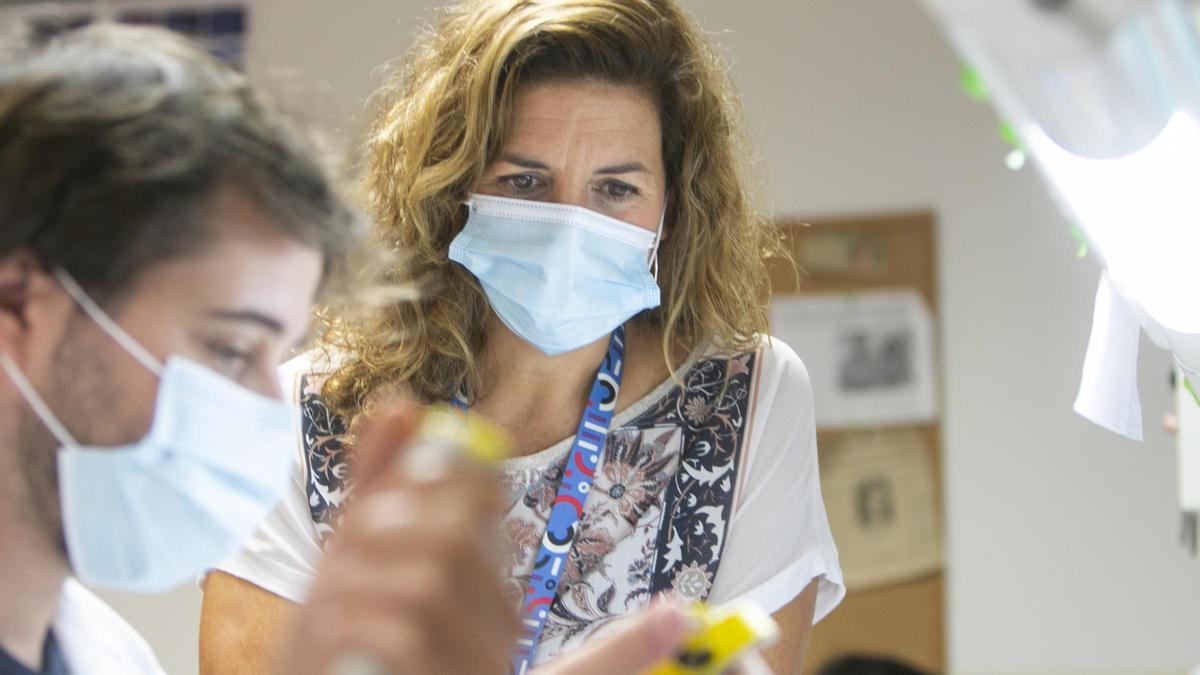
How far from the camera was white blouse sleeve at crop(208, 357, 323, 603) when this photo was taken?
5.27ft

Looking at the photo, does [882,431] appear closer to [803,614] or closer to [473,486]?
[803,614]

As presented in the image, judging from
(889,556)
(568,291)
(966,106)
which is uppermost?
(966,106)

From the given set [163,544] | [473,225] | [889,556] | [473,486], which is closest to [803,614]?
[473,225]

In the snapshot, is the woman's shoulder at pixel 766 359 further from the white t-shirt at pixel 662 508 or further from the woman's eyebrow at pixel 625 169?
the woman's eyebrow at pixel 625 169

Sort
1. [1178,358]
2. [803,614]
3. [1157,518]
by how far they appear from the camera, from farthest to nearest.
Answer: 1. [1157,518]
2. [803,614]
3. [1178,358]

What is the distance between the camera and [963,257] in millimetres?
4320

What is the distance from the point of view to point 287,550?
1628 mm

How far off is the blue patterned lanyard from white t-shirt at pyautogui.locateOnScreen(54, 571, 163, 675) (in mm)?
441

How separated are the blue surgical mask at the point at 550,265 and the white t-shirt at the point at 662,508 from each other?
0.14m

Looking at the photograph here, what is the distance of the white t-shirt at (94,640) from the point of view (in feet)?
3.96

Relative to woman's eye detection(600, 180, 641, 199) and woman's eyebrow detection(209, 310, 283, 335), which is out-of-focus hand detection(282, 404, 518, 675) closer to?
woman's eyebrow detection(209, 310, 283, 335)

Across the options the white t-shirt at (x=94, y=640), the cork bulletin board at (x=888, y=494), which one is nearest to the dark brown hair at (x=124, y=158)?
the white t-shirt at (x=94, y=640)

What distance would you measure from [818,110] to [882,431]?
40.9 inches

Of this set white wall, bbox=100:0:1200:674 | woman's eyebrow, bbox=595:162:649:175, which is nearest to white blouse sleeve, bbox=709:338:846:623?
woman's eyebrow, bbox=595:162:649:175
